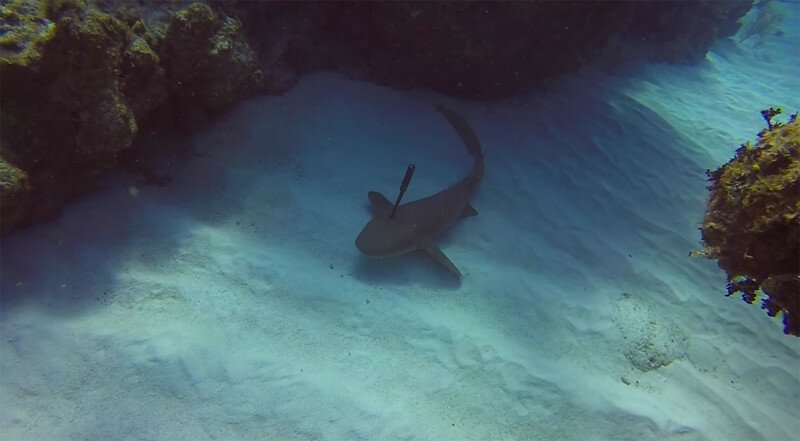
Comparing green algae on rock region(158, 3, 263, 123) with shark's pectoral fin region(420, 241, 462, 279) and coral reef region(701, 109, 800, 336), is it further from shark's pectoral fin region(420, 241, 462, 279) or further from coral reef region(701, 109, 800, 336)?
coral reef region(701, 109, 800, 336)

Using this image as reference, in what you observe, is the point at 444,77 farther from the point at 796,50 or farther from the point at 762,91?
the point at 796,50

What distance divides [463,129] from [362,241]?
3071 millimetres

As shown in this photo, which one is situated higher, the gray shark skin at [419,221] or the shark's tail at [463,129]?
the shark's tail at [463,129]

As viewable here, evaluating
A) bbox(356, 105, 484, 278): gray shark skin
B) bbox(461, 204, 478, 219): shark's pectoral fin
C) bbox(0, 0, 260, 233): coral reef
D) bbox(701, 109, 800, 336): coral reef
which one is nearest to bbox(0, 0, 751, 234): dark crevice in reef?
bbox(0, 0, 260, 233): coral reef

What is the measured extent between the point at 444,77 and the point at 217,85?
3709mm

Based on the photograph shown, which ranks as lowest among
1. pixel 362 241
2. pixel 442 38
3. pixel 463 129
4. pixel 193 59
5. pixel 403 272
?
pixel 403 272

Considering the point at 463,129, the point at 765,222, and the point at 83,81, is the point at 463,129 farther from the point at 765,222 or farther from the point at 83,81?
the point at 83,81

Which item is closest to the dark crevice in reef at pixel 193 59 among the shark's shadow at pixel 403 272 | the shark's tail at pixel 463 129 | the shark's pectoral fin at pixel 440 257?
the shark's tail at pixel 463 129

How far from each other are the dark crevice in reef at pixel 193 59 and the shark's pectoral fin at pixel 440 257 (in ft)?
10.2

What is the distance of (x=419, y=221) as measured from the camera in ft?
16.4

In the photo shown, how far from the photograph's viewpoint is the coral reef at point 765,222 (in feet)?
8.37

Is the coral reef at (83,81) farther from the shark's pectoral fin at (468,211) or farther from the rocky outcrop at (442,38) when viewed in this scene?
the shark's pectoral fin at (468,211)

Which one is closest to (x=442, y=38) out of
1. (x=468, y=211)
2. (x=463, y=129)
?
(x=463, y=129)

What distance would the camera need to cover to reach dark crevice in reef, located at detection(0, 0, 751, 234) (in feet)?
10.9
